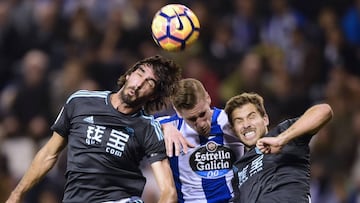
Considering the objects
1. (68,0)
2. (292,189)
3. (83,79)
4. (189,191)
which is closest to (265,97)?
(83,79)

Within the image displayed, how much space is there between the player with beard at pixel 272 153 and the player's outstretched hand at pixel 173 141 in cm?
42

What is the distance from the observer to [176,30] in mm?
8367

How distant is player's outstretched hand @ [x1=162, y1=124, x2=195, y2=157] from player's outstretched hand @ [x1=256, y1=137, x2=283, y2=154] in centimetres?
87

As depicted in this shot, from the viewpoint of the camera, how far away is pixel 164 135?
26.3 ft

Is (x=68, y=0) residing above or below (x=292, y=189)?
above

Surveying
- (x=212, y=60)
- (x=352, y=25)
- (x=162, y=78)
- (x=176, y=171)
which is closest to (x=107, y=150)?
(x=162, y=78)

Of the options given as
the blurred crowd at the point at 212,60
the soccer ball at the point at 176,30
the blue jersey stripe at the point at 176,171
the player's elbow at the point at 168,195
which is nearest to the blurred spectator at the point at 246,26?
the blurred crowd at the point at 212,60

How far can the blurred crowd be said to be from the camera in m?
13.0

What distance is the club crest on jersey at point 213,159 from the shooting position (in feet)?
27.8

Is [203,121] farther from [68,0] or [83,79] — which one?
[68,0]

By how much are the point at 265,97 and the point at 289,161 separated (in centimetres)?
573

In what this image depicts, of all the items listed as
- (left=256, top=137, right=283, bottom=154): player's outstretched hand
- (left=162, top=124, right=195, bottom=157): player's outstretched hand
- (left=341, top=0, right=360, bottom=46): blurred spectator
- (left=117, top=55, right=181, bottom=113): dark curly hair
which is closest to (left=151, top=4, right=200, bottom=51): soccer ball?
(left=117, top=55, right=181, bottom=113): dark curly hair

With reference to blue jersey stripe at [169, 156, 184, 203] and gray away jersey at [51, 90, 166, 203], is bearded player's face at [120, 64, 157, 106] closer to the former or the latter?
gray away jersey at [51, 90, 166, 203]

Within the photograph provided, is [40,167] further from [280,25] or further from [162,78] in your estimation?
[280,25]
